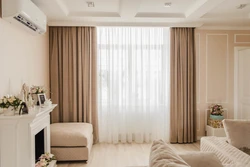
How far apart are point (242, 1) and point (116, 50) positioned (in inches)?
99.8

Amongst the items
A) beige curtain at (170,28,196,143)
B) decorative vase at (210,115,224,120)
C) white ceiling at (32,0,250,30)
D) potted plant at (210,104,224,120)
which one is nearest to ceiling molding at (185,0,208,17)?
white ceiling at (32,0,250,30)

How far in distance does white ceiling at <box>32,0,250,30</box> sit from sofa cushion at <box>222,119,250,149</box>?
181cm

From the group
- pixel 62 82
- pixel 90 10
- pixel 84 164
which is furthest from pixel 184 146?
pixel 90 10

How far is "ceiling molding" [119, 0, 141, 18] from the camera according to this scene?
11.1ft

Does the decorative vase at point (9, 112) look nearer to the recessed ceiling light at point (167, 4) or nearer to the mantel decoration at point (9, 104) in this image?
the mantel decoration at point (9, 104)

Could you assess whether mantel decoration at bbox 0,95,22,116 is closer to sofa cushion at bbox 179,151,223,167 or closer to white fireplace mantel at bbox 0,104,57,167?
white fireplace mantel at bbox 0,104,57,167

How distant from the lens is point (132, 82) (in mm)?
4973

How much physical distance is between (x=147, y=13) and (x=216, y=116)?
2.60 metres

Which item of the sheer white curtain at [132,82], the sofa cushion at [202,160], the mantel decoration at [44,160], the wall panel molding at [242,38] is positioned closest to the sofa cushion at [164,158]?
the sofa cushion at [202,160]

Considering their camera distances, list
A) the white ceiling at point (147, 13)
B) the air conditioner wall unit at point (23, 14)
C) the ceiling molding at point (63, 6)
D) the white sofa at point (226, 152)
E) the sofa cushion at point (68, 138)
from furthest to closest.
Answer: the sofa cushion at point (68, 138) < the white ceiling at point (147, 13) < the ceiling molding at point (63, 6) < the air conditioner wall unit at point (23, 14) < the white sofa at point (226, 152)

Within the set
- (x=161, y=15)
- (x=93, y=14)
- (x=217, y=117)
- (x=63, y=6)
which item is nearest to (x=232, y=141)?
(x=217, y=117)

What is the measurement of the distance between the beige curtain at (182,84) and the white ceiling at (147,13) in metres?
0.35

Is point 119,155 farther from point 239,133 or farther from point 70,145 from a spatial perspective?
point 239,133

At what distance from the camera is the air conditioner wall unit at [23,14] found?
2.61 meters
